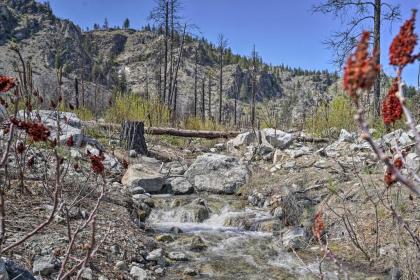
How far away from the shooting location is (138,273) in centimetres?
396

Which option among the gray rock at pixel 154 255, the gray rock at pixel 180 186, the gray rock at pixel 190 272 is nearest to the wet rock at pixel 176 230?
the gray rock at pixel 154 255

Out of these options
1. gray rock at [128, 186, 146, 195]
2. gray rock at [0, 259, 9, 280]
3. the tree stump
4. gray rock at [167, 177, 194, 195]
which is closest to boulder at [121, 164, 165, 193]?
gray rock at [128, 186, 146, 195]

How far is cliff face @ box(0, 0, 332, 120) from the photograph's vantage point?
7206 cm

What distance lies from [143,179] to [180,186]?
780 mm

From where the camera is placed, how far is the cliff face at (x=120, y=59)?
236ft

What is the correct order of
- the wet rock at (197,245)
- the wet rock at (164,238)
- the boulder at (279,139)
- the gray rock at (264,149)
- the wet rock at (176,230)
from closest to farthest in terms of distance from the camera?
1. the wet rock at (197,245)
2. the wet rock at (164,238)
3. the wet rock at (176,230)
4. the gray rock at (264,149)
5. the boulder at (279,139)

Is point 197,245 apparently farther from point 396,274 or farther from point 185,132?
point 185,132

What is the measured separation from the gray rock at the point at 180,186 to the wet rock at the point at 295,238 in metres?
2.89

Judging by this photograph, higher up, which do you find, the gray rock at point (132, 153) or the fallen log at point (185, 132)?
the fallen log at point (185, 132)

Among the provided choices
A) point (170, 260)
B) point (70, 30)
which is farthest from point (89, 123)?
point (70, 30)

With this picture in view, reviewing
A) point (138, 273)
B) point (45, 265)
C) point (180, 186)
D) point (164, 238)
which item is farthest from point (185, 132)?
point (45, 265)

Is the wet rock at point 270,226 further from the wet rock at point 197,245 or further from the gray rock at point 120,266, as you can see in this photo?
the gray rock at point 120,266

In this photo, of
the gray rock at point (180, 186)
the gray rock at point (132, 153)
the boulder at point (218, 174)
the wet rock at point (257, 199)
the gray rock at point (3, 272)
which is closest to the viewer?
the gray rock at point (3, 272)

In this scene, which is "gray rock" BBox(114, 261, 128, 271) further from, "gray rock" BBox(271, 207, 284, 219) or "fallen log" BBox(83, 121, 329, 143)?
"fallen log" BBox(83, 121, 329, 143)
